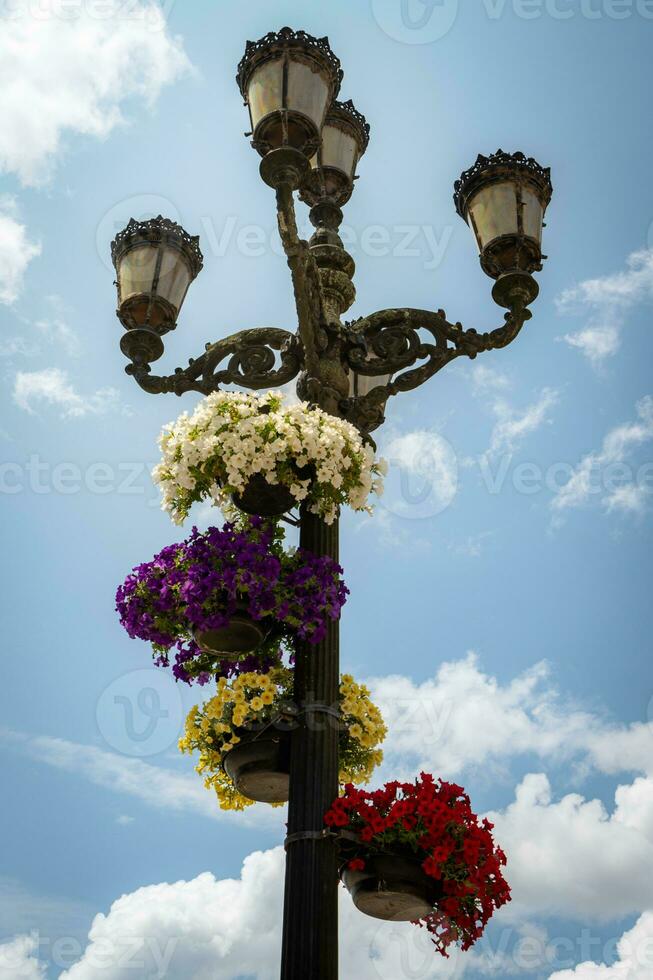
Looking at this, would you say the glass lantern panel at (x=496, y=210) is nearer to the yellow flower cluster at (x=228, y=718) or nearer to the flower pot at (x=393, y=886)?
the yellow flower cluster at (x=228, y=718)

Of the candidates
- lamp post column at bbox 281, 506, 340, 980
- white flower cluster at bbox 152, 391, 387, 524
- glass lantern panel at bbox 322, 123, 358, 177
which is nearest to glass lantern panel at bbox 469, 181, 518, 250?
glass lantern panel at bbox 322, 123, 358, 177

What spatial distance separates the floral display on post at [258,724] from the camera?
4867 millimetres

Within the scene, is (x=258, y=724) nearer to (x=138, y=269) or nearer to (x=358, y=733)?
(x=358, y=733)

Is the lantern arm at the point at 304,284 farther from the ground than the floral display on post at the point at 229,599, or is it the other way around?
the lantern arm at the point at 304,284

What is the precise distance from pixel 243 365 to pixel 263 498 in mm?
1336

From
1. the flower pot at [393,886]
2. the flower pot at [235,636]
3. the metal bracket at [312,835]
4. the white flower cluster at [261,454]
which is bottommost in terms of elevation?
the flower pot at [393,886]

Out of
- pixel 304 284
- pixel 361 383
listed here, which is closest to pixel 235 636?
pixel 304 284

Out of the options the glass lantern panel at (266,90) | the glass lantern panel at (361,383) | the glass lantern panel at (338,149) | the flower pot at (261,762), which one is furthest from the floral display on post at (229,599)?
the glass lantern panel at (338,149)

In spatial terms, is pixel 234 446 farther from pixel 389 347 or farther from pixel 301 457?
pixel 389 347

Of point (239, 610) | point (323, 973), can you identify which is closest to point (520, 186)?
point (239, 610)

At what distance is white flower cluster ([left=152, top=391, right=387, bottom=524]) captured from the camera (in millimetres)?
4965

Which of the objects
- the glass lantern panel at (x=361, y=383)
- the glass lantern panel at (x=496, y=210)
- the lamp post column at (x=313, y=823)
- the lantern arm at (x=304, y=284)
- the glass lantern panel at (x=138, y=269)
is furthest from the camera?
the glass lantern panel at (x=361, y=383)

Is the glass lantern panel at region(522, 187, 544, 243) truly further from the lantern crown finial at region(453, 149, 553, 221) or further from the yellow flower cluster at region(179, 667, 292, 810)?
the yellow flower cluster at region(179, 667, 292, 810)

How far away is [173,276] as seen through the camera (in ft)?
20.7
